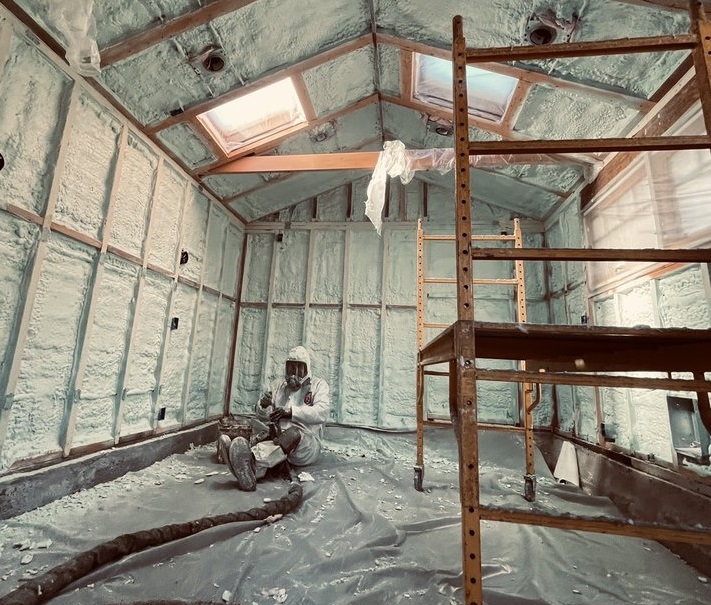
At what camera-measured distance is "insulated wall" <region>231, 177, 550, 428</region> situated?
4.35 m

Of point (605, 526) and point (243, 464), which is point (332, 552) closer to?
point (243, 464)

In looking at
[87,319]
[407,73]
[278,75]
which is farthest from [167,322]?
[407,73]

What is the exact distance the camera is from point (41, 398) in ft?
7.48

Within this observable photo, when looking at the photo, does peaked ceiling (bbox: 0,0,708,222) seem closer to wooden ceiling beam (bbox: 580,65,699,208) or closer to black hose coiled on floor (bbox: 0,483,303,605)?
wooden ceiling beam (bbox: 580,65,699,208)

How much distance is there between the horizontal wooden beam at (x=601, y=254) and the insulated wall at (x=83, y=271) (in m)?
2.51

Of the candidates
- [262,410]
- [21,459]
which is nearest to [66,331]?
[21,459]

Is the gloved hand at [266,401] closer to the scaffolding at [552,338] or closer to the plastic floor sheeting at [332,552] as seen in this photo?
the plastic floor sheeting at [332,552]

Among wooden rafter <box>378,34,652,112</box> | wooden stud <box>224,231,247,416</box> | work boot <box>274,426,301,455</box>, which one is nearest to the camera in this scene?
wooden rafter <box>378,34,652,112</box>

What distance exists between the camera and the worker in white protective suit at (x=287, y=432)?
8.93 feet

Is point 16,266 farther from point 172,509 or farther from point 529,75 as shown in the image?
point 529,75

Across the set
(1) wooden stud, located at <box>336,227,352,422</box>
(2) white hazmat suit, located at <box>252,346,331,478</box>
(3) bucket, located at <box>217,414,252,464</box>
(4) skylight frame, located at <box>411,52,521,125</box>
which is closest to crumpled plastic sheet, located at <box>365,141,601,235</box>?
(4) skylight frame, located at <box>411,52,521,125</box>

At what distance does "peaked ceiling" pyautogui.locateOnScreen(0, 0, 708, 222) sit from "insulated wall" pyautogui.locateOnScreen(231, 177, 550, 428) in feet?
3.78

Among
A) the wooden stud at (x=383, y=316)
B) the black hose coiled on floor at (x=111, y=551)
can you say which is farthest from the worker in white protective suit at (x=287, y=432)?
the wooden stud at (x=383, y=316)

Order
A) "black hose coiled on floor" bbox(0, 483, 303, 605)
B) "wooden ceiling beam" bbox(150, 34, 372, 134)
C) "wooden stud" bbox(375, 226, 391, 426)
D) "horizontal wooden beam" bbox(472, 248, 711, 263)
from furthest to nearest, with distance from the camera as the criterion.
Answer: "wooden stud" bbox(375, 226, 391, 426), "wooden ceiling beam" bbox(150, 34, 372, 134), "black hose coiled on floor" bbox(0, 483, 303, 605), "horizontal wooden beam" bbox(472, 248, 711, 263)
